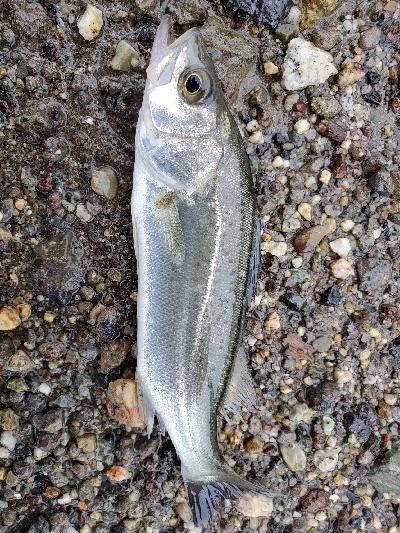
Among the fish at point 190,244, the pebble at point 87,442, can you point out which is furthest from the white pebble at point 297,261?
the pebble at point 87,442

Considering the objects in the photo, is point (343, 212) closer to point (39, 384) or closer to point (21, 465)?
point (39, 384)

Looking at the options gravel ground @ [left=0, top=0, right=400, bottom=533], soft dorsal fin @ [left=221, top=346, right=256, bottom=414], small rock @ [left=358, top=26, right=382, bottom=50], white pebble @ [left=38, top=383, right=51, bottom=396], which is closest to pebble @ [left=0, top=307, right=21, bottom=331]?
gravel ground @ [left=0, top=0, right=400, bottom=533]

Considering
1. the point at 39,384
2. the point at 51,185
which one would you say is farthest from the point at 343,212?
the point at 39,384

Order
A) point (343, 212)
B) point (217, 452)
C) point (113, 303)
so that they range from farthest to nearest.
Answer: point (343, 212)
point (113, 303)
point (217, 452)

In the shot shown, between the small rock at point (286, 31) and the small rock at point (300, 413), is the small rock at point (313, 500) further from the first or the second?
the small rock at point (286, 31)

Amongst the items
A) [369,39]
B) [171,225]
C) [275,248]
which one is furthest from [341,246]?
[369,39]

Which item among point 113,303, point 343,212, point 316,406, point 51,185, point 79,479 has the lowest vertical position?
point 79,479
